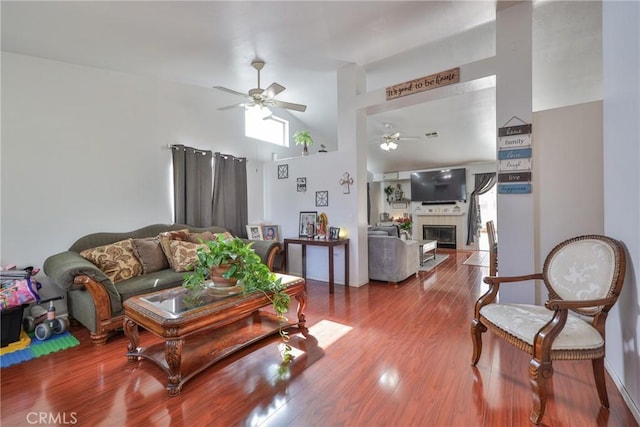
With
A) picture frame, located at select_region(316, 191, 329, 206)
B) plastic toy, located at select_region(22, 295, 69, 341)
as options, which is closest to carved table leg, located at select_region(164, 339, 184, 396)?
plastic toy, located at select_region(22, 295, 69, 341)

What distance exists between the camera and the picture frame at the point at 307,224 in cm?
441

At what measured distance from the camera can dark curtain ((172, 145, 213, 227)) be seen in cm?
407

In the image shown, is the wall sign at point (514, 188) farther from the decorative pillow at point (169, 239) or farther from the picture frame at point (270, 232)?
the decorative pillow at point (169, 239)

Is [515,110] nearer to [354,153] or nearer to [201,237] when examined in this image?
[354,153]

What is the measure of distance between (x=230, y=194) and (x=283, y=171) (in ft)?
3.21

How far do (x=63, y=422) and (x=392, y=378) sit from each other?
1.92 meters

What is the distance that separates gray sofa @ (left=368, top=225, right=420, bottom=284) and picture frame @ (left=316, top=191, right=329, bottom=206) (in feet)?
2.86

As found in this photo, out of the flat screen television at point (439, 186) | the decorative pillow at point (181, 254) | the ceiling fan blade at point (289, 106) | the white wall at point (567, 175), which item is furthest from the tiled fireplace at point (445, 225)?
the decorative pillow at point (181, 254)

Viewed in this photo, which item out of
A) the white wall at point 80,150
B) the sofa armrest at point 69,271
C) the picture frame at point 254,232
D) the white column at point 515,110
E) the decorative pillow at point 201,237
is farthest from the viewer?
the picture frame at point 254,232

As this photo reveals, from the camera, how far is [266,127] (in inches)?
222

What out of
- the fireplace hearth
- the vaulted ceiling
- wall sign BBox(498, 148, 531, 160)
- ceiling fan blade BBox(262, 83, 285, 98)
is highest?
the vaulted ceiling

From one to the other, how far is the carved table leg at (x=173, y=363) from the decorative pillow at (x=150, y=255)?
1.69 metres

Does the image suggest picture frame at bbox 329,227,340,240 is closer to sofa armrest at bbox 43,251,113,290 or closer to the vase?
the vase

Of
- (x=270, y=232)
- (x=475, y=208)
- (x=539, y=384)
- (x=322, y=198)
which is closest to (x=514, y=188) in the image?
(x=539, y=384)
